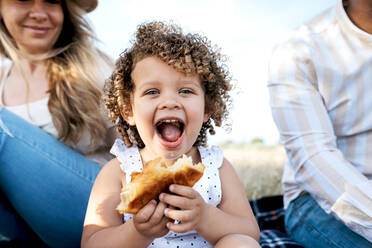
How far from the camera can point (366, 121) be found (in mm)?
2127

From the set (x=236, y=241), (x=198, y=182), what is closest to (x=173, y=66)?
(x=198, y=182)

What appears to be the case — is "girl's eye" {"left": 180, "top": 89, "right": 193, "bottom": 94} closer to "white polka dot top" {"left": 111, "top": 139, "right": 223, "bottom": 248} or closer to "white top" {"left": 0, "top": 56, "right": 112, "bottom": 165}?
"white polka dot top" {"left": 111, "top": 139, "right": 223, "bottom": 248}

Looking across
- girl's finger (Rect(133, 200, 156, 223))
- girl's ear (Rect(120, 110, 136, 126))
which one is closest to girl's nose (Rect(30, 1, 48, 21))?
girl's ear (Rect(120, 110, 136, 126))

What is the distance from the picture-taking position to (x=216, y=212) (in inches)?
62.5

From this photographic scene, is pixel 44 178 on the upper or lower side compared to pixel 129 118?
lower

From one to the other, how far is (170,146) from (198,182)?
0.28 m

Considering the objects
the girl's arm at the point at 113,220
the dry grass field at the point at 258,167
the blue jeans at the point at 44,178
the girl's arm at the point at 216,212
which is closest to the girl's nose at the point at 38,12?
the blue jeans at the point at 44,178

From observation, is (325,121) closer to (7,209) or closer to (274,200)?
(274,200)

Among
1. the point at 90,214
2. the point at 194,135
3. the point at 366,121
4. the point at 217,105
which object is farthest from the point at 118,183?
the point at 366,121

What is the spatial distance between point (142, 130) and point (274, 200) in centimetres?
197

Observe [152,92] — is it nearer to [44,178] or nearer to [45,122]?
[44,178]

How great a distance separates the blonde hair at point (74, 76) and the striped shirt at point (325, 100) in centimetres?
108

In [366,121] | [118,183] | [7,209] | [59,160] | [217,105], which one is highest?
[217,105]

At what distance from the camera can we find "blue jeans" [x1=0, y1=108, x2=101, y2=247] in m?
2.27
